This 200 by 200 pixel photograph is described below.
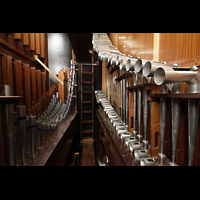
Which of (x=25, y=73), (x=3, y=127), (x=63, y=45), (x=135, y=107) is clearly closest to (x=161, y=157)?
(x=135, y=107)

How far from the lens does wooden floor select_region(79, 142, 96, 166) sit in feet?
12.2

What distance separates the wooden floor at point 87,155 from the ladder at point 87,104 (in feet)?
0.65

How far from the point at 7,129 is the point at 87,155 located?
387 centimetres

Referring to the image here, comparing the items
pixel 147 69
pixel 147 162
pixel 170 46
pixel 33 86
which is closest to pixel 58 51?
pixel 33 86

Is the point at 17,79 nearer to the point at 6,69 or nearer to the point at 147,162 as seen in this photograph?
the point at 6,69

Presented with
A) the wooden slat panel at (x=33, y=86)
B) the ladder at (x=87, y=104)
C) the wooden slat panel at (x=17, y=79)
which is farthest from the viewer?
the ladder at (x=87, y=104)

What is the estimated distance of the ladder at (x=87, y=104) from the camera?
4.69 metres

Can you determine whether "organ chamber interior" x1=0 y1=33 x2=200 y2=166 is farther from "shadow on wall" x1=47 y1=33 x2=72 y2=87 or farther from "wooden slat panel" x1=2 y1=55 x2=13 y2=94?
"shadow on wall" x1=47 y1=33 x2=72 y2=87

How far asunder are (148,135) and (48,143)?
4.12 ft

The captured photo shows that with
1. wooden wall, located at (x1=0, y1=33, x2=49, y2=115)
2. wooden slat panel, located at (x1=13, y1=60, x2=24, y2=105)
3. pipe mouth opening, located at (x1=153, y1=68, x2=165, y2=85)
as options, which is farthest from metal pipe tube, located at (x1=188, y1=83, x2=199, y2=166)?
wooden slat panel, located at (x1=13, y1=60, x2=24, y2=105)

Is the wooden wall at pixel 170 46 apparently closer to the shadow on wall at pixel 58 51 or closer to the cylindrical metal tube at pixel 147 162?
the cylindrical metal tube at pixel 147 162

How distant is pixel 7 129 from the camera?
2.43 feet

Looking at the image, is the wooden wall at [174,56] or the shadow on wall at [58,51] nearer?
the wooden wall at [174,56]

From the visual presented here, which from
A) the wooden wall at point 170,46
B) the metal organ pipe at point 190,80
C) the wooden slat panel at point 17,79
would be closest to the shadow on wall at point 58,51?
the wooden slat panel at point 17,79
